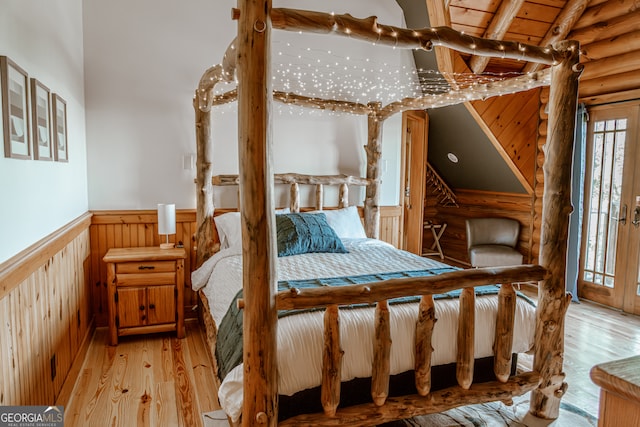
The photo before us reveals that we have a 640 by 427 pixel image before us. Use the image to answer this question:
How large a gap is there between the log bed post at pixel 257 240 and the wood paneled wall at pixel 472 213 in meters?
4.31

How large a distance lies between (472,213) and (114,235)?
4.70 meters

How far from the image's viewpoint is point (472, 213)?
612 centimetres

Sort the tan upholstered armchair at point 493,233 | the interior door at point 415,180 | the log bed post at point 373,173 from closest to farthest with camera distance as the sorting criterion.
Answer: the log bed post at point 373,173 → the tan upholstered armchair at point 493,233 → the interior door at point 415,180

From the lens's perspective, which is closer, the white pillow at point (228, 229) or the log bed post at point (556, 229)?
the log bed post at point (556, 229)

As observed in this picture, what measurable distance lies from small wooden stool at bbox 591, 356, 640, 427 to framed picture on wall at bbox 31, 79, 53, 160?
2.32 m

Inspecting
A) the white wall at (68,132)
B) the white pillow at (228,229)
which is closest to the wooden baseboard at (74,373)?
the white wall at (68,132)

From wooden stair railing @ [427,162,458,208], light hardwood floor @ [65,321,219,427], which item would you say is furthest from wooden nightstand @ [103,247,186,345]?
wooden stair railing @ [427,162,458,208]

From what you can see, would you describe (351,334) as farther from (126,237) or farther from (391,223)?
(391,223)

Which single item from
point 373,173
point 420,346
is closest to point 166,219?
point 373,173

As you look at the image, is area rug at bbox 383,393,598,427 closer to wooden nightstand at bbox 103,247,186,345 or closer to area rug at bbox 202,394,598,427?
area rug at bbox 202,394,598,427

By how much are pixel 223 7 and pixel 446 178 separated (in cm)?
405

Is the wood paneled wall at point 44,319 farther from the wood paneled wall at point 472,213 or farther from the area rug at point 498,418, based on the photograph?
the wood paneled wall at point 472,213

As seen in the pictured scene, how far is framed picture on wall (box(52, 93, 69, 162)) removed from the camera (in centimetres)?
243

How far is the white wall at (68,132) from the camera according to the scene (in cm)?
→ 171
